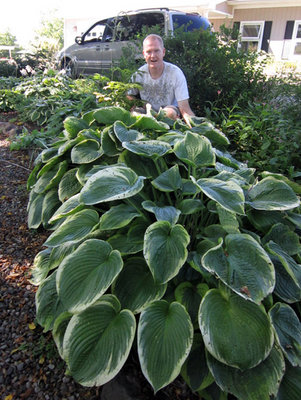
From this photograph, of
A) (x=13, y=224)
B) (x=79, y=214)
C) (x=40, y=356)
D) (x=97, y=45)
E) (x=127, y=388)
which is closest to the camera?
(x=127, y=388)

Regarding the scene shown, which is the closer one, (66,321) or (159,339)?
(159,339)

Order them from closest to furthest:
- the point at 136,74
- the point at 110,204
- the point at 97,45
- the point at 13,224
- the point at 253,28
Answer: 1. the point at 110,204
2. the point at 13,224
3. the point at 136,74
4. the point at 97,45
5. the point at 253,28

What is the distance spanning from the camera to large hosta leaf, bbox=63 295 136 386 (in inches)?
49.6

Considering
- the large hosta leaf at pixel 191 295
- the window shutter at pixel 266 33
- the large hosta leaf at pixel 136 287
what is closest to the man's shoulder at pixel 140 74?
the large hosta leaf at pixel 136 287

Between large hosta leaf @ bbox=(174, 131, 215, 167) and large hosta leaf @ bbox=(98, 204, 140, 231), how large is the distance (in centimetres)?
47

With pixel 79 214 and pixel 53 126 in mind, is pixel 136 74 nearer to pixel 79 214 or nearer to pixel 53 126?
pixel 53 126

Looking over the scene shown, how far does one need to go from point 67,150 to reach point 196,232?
122cm

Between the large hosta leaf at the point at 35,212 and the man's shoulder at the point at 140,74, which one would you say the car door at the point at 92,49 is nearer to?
the man's shoulder at the point at 140,74

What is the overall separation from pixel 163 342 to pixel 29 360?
0.74 m

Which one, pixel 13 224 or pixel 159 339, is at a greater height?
pixel 159 339

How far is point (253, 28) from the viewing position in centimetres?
1588

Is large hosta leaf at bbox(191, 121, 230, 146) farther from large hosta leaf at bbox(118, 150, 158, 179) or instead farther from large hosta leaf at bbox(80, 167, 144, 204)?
large hosta leaf at bbox(80, 167, 144, 204)

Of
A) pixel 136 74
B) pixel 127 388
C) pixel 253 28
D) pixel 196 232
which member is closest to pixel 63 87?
pixel 136 74

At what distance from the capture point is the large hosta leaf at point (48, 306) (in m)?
1.56
